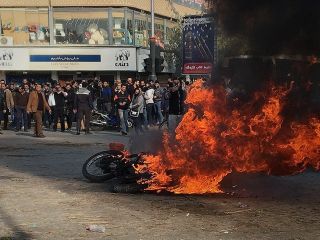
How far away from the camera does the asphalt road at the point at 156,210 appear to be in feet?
18.4

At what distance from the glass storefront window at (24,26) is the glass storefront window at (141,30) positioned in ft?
18.9

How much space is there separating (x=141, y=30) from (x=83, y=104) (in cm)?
2017

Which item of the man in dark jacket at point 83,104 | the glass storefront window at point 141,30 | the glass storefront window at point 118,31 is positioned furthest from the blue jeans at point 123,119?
the glass storefront window at point 141,30

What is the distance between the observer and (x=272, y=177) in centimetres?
822

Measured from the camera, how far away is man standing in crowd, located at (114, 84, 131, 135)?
17016 mm

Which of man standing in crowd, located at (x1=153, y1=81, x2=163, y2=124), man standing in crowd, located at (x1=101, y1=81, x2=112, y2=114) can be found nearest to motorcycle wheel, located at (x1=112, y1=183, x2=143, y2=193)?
man standing in crowd, located at (x1=153, y1=81, x2=163, y2=124)

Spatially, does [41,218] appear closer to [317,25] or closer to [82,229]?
[82,229]

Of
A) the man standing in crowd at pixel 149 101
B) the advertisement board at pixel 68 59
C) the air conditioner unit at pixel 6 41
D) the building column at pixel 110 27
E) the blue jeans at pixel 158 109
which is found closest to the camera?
the man standing in crowd at pixel 149 101

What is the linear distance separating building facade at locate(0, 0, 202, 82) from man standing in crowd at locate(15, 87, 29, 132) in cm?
1547

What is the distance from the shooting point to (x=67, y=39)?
3438 centimetres

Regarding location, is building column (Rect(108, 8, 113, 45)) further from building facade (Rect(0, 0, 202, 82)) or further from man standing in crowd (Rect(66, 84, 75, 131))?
man standing in crowd (Rect(66, 84, 75, 131))

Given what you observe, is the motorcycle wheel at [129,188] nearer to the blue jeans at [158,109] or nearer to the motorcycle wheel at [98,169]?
the motorcycle wheel at [98,169]

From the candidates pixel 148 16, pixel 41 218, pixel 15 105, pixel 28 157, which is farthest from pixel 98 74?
pixel 41 218

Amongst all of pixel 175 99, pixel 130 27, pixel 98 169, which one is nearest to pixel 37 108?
pixel 175 99
